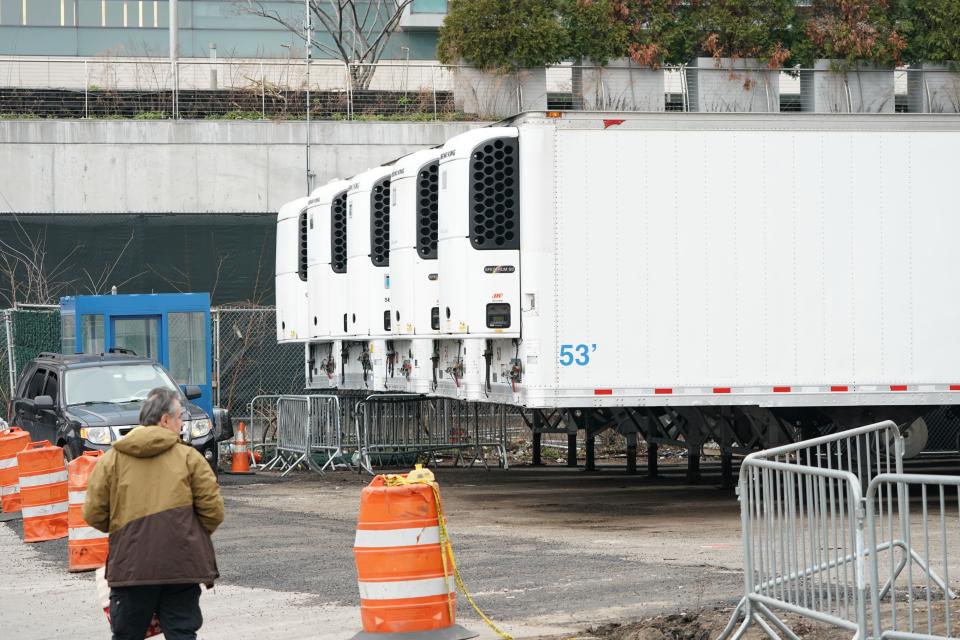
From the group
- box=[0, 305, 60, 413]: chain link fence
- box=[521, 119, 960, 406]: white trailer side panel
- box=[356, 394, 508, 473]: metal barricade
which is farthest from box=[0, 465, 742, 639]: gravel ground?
box=[0, 305, 60, 413]: chain link fence

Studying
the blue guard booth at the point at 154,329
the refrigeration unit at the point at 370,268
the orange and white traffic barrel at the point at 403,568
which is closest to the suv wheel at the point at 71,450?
the refrigeration unit at the point at 370,268

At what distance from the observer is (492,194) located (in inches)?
618

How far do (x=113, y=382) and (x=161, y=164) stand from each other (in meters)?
12.6

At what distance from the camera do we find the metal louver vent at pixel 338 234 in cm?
2194

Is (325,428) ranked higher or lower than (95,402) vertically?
lower

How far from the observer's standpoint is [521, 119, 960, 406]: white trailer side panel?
50.5 feet

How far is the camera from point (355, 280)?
817 inches

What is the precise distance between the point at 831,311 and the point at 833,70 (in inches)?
728

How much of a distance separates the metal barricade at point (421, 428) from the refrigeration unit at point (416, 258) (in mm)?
3496

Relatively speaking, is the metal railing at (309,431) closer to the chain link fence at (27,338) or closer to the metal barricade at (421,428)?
the metal barricade at (421,428)

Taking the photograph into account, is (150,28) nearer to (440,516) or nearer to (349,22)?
(349,22)

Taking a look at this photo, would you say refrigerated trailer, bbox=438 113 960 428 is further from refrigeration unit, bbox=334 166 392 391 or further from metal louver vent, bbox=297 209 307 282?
metal louver vent, bbox=297 209 307 282

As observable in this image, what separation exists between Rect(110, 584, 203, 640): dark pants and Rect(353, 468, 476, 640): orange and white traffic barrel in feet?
5.10

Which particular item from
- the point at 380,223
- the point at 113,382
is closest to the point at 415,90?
the point at 380,223
